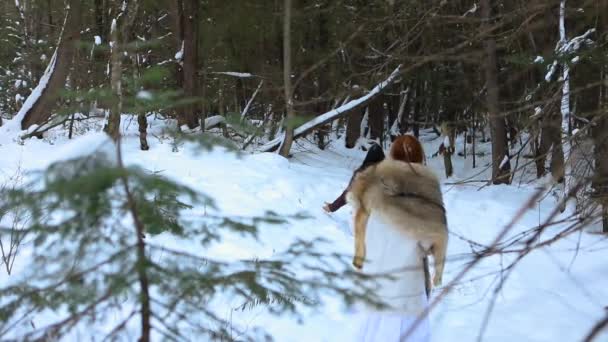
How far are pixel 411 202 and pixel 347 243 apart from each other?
3.25 metres

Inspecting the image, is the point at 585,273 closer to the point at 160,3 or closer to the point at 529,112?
the point at 529,112

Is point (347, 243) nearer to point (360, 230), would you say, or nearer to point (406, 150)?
point (360, 230)

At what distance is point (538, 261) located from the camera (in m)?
5.99

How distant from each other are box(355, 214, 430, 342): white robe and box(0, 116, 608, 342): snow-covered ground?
0.17 m

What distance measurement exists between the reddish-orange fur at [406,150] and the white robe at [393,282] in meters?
0.38

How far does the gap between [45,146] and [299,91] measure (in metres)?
6.45

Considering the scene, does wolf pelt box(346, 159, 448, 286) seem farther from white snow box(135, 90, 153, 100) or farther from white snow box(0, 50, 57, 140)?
white snow box(0, 50, 57, 140)

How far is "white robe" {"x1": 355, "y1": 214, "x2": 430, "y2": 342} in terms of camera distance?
312 cm

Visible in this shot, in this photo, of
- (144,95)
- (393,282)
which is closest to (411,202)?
(393,282)

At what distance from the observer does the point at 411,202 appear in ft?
9.91

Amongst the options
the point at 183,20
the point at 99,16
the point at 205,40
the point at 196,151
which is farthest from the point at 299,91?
the point at 196,151

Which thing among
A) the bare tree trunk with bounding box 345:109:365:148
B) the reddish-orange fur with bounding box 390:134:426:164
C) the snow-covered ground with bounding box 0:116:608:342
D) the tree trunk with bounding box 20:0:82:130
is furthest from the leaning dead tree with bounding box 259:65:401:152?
the reddish-orange fur with bounding box 390:134:426:164

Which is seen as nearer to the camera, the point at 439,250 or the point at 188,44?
the point at 439,250

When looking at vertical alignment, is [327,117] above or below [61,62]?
below
